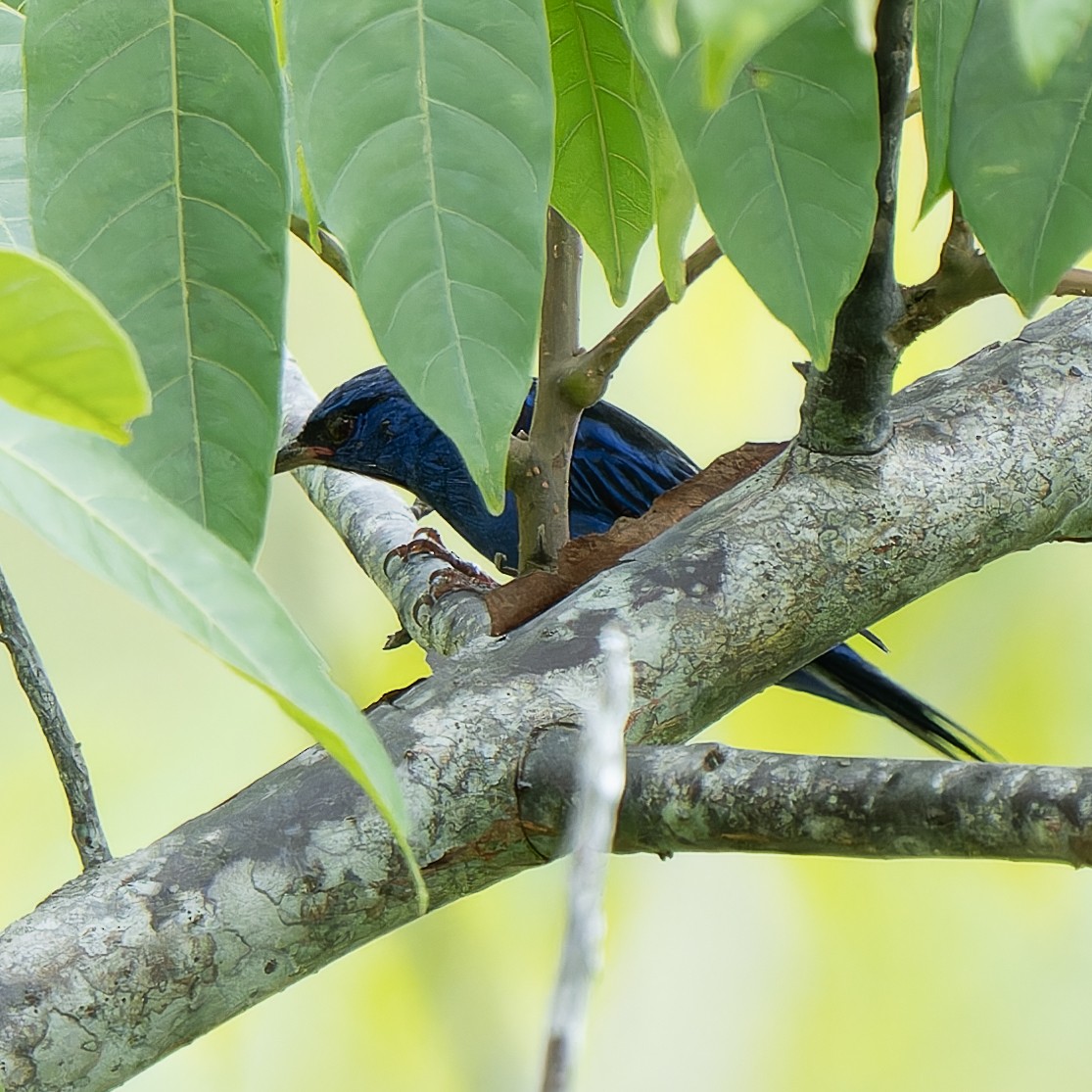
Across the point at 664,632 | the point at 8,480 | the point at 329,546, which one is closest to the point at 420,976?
the point at 329,546

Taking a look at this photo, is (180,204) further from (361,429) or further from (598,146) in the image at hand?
(361,429)

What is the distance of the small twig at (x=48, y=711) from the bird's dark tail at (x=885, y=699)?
116 centimetres

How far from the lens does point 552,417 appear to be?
4.32ft

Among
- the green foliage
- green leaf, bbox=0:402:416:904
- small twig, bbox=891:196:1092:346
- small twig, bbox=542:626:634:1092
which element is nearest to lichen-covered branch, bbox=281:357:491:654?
small twig, bbox=891:196:1092:346

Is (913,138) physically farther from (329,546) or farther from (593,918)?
(593,918)

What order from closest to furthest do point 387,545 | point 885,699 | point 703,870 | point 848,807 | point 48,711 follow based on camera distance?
point 848,807
point 48,711
point 387,545
point 885,699
point 703,870

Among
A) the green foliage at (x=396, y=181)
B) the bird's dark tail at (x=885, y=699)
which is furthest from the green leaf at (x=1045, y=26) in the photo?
the bird's dark tail at (x=885, y=699)

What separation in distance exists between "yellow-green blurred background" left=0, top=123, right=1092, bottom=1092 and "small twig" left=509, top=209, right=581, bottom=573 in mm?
1543

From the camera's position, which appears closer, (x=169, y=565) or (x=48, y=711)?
(x=169, y=565)

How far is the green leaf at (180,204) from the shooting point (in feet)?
2.19

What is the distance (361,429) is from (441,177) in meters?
1.84

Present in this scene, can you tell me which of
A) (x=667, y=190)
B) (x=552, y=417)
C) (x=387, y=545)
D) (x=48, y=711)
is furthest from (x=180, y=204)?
(x=387, y=545)

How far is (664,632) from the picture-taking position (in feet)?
3.01

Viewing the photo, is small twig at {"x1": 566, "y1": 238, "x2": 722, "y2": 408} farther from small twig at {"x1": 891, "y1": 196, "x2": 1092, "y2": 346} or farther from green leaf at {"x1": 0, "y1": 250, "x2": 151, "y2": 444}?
green leaf at {"x1": 0, "y1": 250, "x2": 151, "y2": 444}
